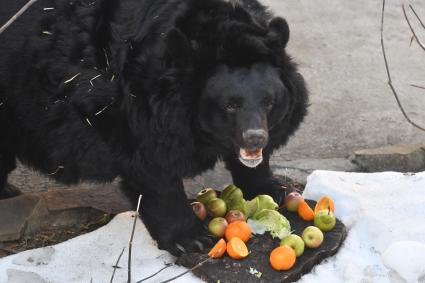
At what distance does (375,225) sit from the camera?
4137mm

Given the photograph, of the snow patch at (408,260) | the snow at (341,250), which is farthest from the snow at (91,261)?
the snow patch at (408,260)

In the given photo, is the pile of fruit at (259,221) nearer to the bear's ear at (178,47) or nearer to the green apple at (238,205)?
the green apple at (238,205)

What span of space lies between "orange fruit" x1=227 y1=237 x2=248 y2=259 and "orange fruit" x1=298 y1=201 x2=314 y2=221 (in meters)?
0.51

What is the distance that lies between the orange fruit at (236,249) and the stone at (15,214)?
1319mm

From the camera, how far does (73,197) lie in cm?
461

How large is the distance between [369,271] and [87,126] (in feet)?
5.38

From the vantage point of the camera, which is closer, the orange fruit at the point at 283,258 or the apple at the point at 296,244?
the orange fruit at the point at 283,258

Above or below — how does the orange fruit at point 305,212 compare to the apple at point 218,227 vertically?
below

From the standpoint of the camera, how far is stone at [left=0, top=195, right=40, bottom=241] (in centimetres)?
425

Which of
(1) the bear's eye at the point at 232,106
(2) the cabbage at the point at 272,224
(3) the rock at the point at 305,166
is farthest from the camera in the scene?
(3) the rock at the point at 305,166

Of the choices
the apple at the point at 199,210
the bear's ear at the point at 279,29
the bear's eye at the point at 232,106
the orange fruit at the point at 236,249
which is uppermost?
the bear's ear at the point at 279,29

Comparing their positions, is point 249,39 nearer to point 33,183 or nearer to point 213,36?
point 213,36

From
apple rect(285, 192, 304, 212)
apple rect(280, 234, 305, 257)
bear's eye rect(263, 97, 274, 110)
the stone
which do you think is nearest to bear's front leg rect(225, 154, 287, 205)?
apple rect(285, 192, 304, 212)

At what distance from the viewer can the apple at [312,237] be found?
381 cm
